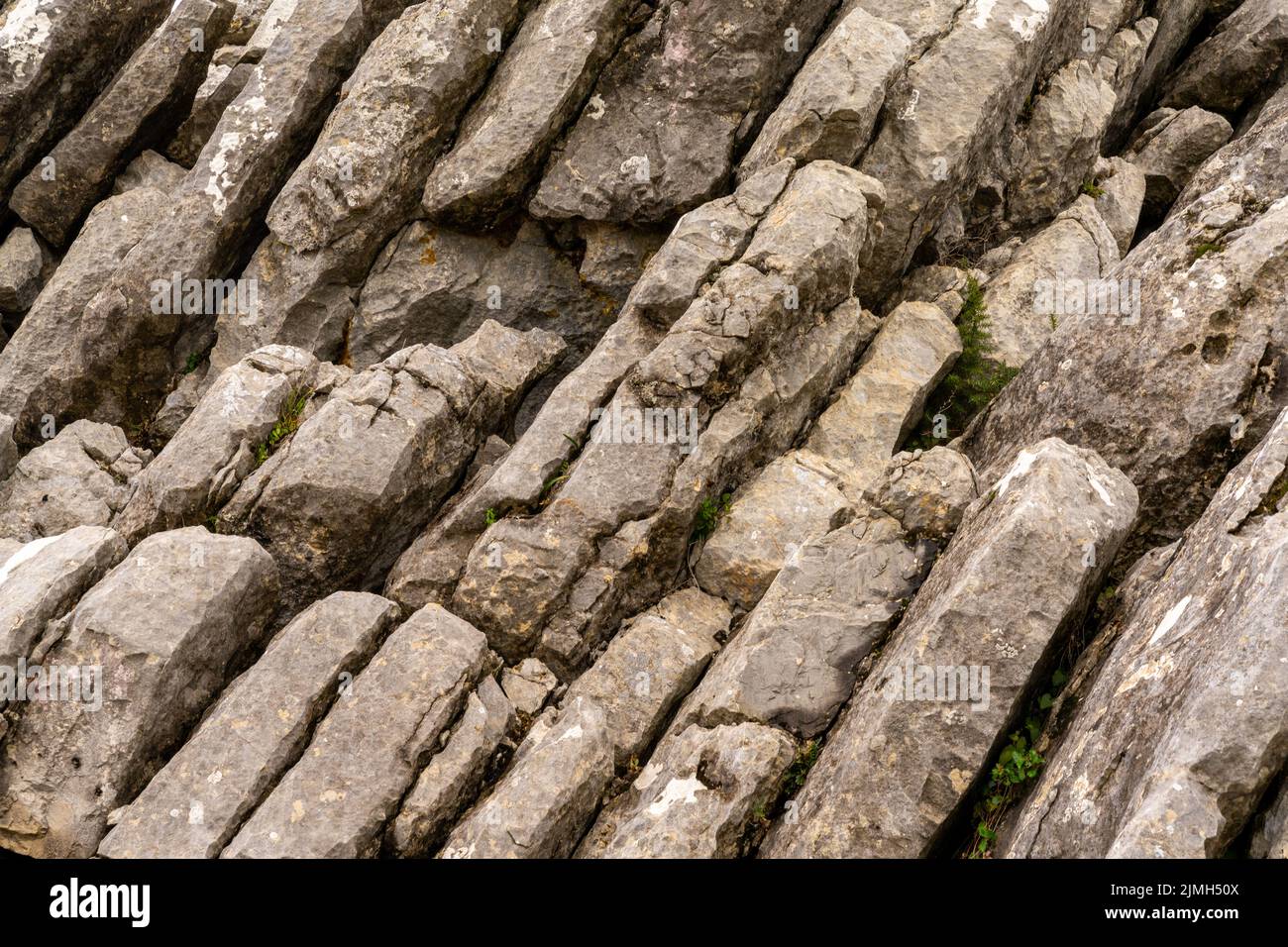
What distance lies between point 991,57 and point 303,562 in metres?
17.0

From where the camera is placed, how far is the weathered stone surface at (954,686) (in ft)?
46.5

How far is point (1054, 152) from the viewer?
25.8 m

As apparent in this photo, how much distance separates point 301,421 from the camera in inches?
812

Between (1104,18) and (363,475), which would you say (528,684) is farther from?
(1104,18)

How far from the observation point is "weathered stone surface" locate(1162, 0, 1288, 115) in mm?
29172

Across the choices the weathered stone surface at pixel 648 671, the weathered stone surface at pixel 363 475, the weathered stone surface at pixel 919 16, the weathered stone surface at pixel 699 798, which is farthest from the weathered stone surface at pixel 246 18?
the weathered stone surface at pixel 699 798

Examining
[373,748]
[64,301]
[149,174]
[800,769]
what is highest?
[149,174]

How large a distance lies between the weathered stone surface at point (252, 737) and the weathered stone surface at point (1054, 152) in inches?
672

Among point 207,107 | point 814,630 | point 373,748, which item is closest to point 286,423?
point 373,748

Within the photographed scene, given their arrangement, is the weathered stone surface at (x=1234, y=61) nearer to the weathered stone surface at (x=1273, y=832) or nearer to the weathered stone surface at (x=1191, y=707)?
the weathered stone surface at (x=1191, y=707)

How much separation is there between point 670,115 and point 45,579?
1500cm

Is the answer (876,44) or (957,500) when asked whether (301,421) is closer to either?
(957,500)

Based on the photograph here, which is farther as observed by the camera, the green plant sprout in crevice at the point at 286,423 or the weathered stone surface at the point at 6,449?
the weathered stone surface at the point at 6,449
